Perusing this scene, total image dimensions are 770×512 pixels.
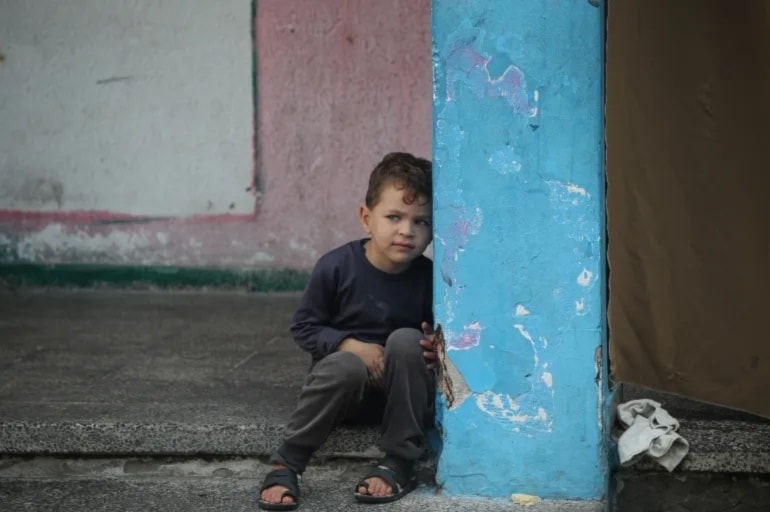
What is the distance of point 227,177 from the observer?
677 cm

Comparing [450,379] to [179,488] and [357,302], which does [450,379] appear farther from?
[179,488]

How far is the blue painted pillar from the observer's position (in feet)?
12.3

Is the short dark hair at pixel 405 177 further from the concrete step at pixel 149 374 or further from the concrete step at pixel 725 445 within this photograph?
the concrete step at pixel 725 445

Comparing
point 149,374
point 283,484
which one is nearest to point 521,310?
point 283,484

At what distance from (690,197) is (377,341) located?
1095 millimetres

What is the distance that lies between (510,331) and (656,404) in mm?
646

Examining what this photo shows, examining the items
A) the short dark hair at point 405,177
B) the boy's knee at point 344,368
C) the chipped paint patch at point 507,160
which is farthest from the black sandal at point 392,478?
the chipped paint patch at point 507,160

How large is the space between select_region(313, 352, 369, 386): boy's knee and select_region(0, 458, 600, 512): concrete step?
0.39m

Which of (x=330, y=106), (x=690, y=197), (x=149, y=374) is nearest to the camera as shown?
(x=690, y=197)

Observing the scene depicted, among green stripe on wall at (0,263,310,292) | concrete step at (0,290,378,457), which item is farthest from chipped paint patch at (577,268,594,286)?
green stripe on wall at (0,263,310,292)

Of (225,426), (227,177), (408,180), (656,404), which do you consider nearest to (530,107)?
(408,180)

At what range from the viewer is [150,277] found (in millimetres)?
6875

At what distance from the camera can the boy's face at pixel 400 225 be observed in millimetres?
4000

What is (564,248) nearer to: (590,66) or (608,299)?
(608,299)
